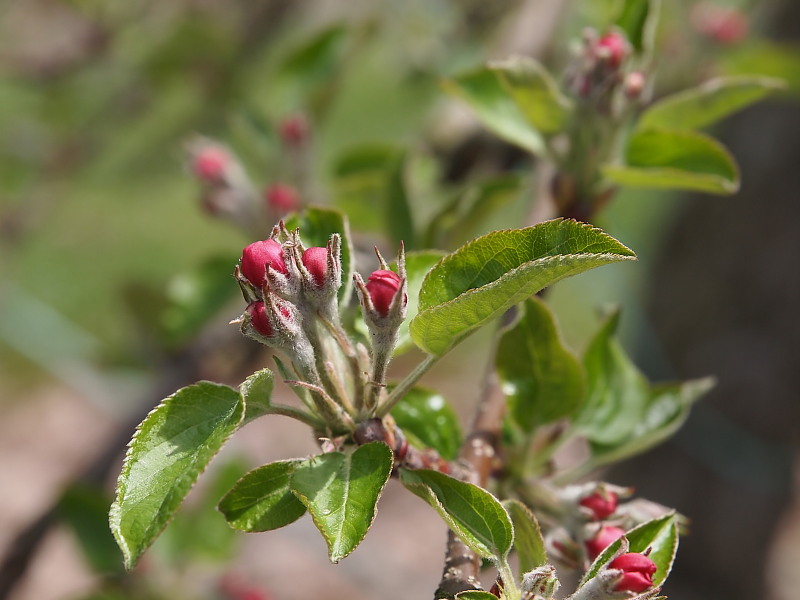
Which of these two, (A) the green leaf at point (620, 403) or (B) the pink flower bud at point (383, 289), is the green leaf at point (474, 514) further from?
(A) the green leaf at point (620, 403)

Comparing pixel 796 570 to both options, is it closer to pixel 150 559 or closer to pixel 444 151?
pixel 444 151

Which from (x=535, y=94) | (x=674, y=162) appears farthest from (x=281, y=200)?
(x=674, y=162)

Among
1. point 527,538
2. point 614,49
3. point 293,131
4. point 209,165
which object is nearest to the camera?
point 527,538

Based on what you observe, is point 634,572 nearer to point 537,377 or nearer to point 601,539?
point 601,539

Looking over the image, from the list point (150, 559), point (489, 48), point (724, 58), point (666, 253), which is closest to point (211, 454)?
point (150, 559)

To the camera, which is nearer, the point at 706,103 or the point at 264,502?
the point at 264,502

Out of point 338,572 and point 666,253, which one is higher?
point 666,253

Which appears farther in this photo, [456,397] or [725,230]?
[456,397]
